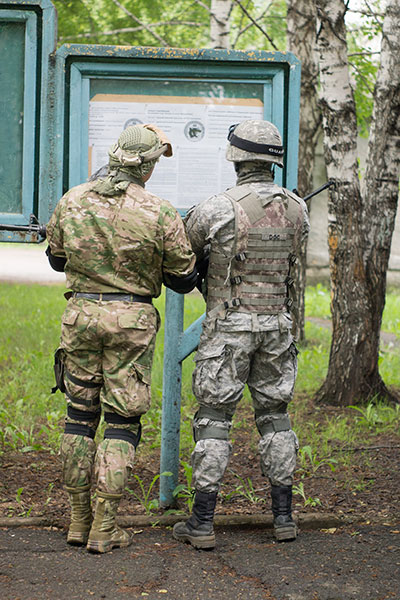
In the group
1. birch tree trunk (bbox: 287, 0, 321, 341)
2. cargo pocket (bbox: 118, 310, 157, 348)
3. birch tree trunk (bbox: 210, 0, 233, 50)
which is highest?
birch tree trunk (bbox: 210, 0, 233, 50)

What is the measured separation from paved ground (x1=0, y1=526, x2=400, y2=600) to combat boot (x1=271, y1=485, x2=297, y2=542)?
0.20 feet

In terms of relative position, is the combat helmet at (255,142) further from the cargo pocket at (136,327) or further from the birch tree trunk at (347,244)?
the birch tree trunk at (347,244)

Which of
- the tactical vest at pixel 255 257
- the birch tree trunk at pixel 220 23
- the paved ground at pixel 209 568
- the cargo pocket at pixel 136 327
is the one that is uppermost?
the birch tree trunk at pixel 220 23

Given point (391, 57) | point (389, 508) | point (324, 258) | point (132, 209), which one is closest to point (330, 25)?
point (391, 57)

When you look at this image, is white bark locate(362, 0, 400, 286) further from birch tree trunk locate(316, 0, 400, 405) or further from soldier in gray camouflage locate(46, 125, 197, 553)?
soldier in gray camouflage locate(46, 125, 197, 553)

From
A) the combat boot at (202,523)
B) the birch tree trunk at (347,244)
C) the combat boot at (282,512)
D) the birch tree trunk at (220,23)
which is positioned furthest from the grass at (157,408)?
the birch tree trunk at (220,23)

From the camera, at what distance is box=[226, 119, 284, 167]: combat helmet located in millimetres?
3924

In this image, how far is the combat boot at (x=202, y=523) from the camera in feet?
12.9

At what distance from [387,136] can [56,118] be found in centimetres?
305

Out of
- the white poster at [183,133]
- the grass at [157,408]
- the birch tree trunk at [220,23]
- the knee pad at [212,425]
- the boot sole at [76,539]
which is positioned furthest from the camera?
the birch tree trunk at [220,23]

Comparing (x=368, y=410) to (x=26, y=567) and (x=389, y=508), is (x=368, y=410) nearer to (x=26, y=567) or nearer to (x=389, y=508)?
(x=389, y=508)

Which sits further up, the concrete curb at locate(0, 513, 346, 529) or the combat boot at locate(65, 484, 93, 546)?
the combat boot at locate(65, 484, 93, 546)

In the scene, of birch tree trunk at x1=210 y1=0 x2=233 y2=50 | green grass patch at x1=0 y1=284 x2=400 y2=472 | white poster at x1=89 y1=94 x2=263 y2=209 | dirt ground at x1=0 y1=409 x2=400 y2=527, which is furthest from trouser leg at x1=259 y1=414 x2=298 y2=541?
birch tree trunk at x1=210 y1=0 x2=233 y2=50

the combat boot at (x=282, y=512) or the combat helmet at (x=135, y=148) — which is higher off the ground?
the combat helmet at (x=135, y=148)
